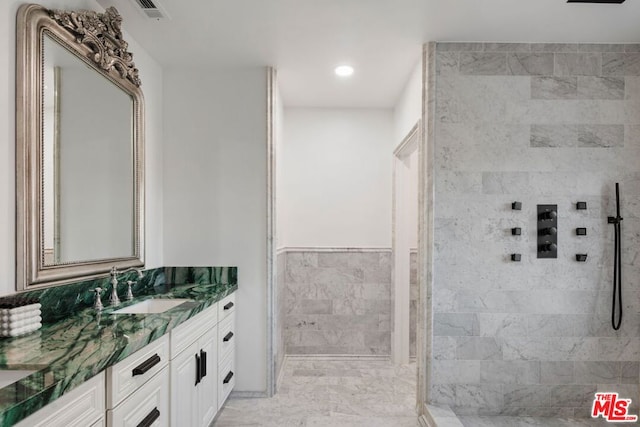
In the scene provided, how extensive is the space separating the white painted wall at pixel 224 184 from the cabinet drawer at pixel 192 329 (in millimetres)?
611

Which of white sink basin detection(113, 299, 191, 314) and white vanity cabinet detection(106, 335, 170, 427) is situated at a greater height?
white sink basin detection(113, 299, 191, 314)

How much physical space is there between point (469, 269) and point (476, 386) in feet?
2.49

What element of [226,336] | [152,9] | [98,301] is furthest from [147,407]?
[152,9]

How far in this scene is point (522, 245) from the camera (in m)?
2.92

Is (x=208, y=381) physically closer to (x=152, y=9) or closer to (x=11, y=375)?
(x=11, y=375)

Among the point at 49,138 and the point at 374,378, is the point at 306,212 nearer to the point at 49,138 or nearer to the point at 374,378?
the point at 374,378

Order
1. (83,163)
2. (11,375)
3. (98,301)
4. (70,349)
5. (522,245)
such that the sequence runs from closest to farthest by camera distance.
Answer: (11,375) < (70,349) < (98,301) < (83,163) < (522,245)

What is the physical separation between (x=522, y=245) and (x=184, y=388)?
222 centimetres

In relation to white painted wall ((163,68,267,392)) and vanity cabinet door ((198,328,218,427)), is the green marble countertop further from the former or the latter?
white painted wall ((163,68,267,392))

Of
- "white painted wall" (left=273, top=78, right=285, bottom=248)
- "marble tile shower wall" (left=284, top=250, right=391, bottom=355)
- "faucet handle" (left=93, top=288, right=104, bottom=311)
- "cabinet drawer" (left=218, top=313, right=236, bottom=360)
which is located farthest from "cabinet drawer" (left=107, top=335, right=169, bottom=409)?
"marble tile shower wall" (left=284, top=250, right=391, bottom=355)

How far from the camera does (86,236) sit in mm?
2346

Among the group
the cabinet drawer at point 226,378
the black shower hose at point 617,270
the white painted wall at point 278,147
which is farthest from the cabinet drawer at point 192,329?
the black shower hose at point 617,270

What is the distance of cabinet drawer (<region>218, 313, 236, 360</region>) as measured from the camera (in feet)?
9.72

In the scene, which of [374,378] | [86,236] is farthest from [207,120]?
[374,378]
